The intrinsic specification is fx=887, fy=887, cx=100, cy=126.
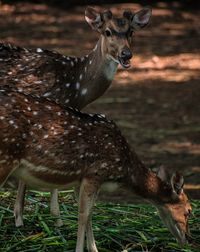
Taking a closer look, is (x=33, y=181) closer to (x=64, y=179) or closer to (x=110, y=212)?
(x=64, y=179)

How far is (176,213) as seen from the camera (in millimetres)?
7613

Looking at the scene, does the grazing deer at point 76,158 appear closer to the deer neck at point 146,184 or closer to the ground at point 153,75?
the deer neck at point 146,184

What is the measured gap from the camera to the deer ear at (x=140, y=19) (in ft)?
29.1

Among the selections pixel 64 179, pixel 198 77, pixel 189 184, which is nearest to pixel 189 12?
pixel 198 77

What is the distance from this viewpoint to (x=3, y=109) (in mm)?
6734

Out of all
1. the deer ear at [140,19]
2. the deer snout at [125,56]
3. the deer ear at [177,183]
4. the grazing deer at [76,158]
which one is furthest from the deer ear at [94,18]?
the deer ear at [177,183]

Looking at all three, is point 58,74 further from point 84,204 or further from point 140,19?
point 84,204

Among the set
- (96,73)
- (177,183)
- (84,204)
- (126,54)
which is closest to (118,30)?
(126,54)

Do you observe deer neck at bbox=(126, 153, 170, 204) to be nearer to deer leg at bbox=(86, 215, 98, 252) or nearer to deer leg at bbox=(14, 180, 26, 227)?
deer leg at bbox=(86, 215, 98, 252)

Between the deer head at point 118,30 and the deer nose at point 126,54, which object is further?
the deer head at point 118,30

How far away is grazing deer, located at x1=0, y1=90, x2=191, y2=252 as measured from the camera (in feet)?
22.1

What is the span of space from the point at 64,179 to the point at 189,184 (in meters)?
4.16

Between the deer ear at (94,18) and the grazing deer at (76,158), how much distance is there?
1.75 meters

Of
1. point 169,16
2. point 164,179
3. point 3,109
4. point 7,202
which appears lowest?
point 169,16
